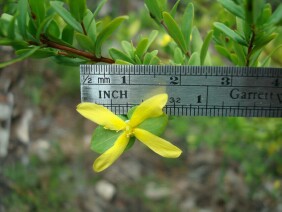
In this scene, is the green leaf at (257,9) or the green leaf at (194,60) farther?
the green leaf at (194,60)

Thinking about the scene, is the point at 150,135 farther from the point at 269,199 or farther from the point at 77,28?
the point at 269,199

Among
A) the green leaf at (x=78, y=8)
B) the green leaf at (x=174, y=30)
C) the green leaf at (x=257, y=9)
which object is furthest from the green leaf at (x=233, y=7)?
the green leaf at (x=78, y=8)

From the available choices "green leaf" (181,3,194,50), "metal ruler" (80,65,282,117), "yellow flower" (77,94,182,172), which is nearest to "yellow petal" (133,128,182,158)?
"yellow flower" (77,94,182,172)

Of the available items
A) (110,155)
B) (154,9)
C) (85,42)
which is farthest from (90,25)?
(110,155)

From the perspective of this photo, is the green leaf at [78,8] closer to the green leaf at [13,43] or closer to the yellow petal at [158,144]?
the green leaf at [13,43]

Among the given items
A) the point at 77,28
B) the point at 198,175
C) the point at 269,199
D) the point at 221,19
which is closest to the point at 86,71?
the point at 77,28

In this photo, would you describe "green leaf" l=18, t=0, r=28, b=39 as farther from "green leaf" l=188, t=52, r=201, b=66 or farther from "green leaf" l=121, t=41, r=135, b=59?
"green leaf" l=188, t=52, r=201, b=66
